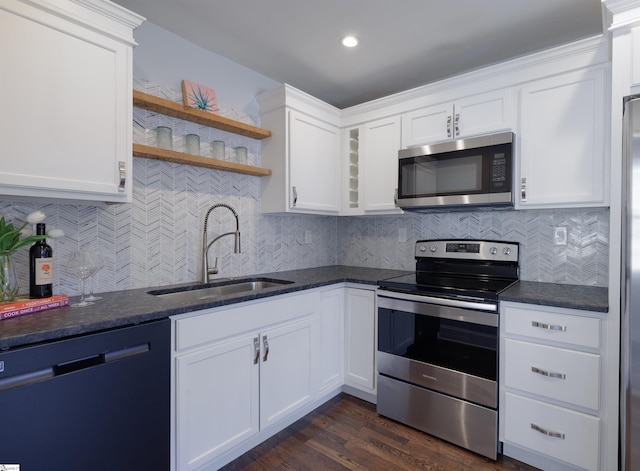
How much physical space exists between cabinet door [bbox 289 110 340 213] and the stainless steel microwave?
24.0 inches

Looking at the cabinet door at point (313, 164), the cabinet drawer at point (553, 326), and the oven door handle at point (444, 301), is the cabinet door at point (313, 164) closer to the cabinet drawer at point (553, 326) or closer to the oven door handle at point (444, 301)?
the oven door handle at point (444, 301)

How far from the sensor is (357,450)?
192 cm

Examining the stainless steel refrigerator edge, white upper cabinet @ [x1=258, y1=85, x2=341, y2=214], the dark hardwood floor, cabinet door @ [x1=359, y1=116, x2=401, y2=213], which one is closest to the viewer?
the stainless steel refrigerator edge

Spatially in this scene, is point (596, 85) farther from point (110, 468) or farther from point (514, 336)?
point (110, 468)

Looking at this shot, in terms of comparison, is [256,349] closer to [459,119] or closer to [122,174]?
[122,174]

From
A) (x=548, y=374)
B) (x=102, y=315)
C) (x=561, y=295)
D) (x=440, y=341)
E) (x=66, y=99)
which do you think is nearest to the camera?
(x=102, y=315)

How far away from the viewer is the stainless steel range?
1858mm

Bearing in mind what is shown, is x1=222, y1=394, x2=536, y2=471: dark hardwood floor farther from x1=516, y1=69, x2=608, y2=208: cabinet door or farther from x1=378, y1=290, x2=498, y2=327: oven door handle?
x1=516, y1=69, x2=608, y2=208: cabinet door

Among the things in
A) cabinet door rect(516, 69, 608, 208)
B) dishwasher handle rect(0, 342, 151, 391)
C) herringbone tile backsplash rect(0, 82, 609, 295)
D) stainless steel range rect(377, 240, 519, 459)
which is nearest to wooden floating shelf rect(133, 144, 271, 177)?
herringbone tile backsplash rect(0, 82, 609, 295)

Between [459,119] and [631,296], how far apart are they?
1395 mm

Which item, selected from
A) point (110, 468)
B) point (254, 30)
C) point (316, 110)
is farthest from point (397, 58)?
point (110, 468)

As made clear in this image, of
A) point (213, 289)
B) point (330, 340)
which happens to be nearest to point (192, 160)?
point (213, 289)

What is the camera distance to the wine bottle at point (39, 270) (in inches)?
57.2

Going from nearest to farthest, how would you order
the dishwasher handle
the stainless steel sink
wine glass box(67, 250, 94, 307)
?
the dishwasher handle < wine glass box(67, 250, 94, 307) < the stainless steel sink
